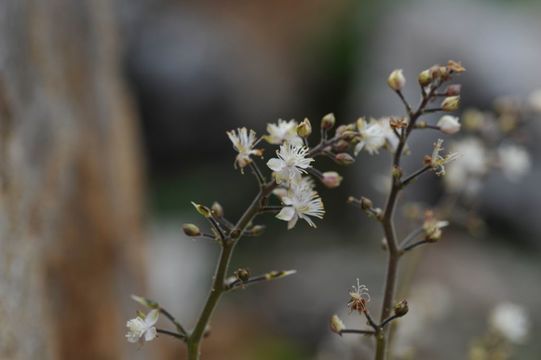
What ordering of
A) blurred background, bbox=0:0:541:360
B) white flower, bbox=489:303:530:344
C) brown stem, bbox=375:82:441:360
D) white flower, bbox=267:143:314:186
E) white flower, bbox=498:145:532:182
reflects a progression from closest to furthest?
1. white flower, bbox=267:143:314:186
2. brown stem, bbox=375:82:441:360
3. white flower, bbox=489:303:530:344
4. white flower, bbox=498:145:532:182
5. blurred background, bbox=0:0:541:360

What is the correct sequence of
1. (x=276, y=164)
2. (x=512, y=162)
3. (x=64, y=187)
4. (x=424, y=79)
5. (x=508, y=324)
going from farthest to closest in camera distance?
(x=64, y=187), (x=512, y=162), (x=508, y=324), (x=424, y=79), (x=276, y=164)

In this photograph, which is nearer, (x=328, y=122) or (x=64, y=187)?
(x=328, y=122)

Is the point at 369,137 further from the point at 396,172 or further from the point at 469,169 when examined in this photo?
the point at 469,169

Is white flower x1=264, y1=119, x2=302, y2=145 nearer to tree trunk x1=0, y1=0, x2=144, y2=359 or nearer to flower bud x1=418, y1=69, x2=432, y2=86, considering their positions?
flower bud x1=418, y1=69, x2=432, y2=86

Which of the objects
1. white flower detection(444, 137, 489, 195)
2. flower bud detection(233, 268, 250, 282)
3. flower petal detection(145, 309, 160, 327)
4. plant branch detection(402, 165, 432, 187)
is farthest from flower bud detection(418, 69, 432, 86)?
white flower detection(444, 137, 489, 195)

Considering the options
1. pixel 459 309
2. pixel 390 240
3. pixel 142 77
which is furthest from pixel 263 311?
pixel 390 240

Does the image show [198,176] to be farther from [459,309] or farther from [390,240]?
[390,240]

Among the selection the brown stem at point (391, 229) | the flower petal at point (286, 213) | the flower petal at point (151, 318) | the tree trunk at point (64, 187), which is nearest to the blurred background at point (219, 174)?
the tree trunk at point (64, 187)

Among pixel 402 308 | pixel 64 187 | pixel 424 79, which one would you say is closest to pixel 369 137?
pixel 424 79
